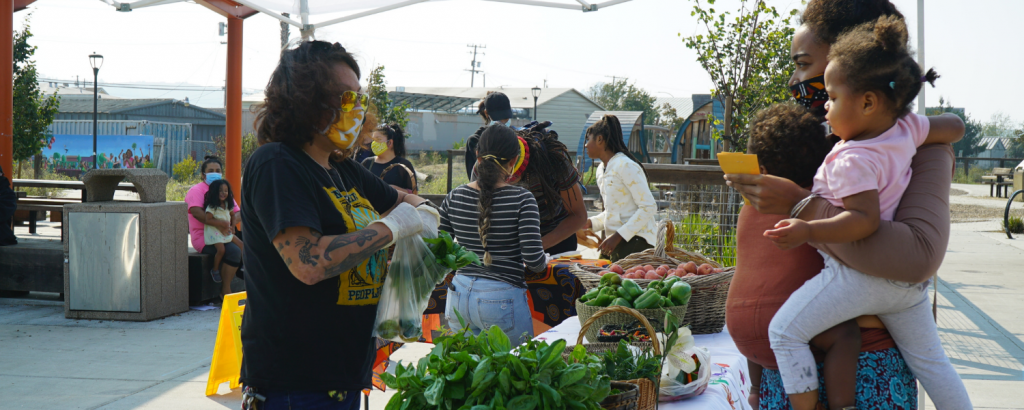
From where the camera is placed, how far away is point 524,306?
3650 mm

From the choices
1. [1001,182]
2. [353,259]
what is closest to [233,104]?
[353,259]

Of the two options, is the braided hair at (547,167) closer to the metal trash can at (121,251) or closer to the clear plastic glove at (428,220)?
the clear plastic glove at (428,220)

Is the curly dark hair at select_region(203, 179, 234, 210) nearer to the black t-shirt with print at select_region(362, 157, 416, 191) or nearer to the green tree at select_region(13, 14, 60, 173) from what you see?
the black t-shirt with print at select_region(362, 157, 416, 191)

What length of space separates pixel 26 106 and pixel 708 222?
15.9 metres

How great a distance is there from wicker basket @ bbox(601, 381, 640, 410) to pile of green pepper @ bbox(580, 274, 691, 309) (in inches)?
32.8

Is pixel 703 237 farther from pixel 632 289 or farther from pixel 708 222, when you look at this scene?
pixel 632 289

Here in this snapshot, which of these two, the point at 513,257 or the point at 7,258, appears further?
the point at 7,258

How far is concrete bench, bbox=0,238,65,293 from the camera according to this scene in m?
7.05

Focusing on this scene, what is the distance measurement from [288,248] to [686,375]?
135cm

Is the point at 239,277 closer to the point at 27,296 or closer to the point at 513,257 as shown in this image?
the point at 27,296

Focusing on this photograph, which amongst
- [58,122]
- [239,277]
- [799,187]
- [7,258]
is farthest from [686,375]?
[58,122]

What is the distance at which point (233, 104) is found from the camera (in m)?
8.89

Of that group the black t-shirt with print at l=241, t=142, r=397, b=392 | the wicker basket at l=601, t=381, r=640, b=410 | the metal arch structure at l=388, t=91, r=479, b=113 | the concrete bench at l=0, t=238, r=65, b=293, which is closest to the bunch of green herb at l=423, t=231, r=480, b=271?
the black t-shirt with print at l=241, t=142, r=397, b=392

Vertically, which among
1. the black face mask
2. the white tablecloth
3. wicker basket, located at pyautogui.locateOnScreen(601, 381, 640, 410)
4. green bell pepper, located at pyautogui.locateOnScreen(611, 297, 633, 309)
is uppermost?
the black face mask
